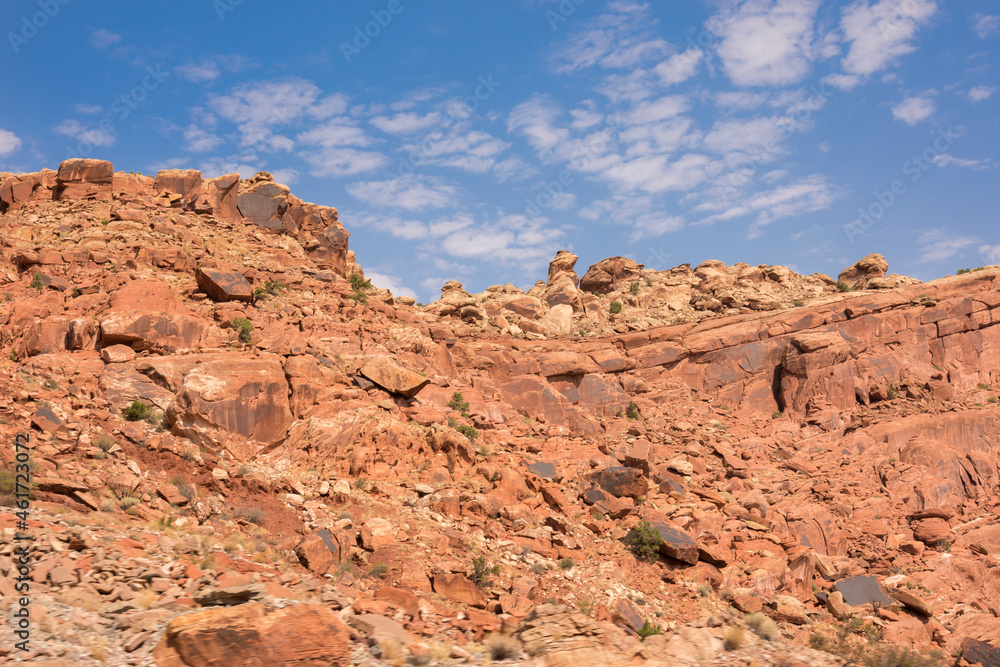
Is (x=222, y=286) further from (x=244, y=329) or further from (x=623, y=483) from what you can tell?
(x=623, y=483)

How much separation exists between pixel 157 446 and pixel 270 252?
15745 millimetres

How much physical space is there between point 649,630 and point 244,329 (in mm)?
16603

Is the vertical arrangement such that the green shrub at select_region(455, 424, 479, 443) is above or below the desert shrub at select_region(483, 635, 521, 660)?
above

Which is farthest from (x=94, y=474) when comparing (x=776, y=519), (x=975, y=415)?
(x=975, y=415)

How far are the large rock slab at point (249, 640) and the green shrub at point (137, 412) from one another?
1011cm

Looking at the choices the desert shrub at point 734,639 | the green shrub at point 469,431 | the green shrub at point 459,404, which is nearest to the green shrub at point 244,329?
the green shrub at point 459,404

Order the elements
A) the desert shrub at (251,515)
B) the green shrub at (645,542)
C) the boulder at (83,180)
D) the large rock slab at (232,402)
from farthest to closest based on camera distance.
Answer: the boulder at (83,180) < the green shrub at (645,542) < the large rock slab at (232,402) < the desert shrub at (251,515)

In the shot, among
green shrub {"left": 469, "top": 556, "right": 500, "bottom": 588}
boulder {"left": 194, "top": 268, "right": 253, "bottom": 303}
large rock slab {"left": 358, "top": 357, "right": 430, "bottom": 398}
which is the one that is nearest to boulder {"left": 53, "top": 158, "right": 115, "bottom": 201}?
boulder {"left": 194, "top": 268, "right": 253, "bottom": 303}

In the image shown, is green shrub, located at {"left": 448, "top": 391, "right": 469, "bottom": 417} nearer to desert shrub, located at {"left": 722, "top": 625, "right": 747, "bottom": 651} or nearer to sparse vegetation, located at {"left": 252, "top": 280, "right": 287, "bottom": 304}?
sparse vegetation, located at {"left": 252, "top": 280, "right": 287, "bottom": 304}

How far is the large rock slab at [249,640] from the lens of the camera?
29.2 feet

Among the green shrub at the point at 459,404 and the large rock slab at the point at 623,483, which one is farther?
the green shrub at the point at 459,404

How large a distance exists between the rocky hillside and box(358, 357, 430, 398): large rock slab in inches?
3.8

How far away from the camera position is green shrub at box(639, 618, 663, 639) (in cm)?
1538

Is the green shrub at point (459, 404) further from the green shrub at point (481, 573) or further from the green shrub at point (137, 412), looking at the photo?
the green shrub at point (137, 412)
